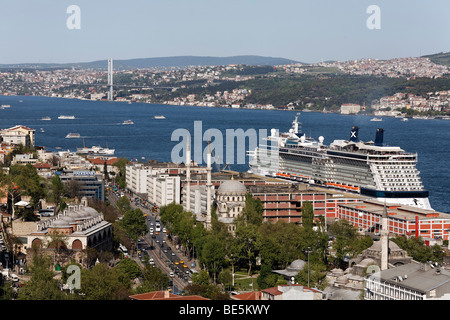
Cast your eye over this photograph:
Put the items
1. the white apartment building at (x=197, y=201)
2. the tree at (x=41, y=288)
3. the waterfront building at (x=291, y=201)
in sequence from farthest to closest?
the white apartment building at (x=197, y=201) < the waterfront building at (x=291, y=201) < the tree at (x=41, y=288)

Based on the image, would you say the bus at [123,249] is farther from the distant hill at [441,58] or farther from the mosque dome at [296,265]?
the distant hill at [441,58]

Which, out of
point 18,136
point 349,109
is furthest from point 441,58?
point 18,136

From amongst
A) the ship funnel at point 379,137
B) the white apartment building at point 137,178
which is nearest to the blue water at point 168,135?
the ship funnel at point 379,137

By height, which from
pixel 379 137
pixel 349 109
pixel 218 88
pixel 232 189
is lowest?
pixel 349 109

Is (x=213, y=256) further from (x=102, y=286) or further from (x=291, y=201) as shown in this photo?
(x=291, y=201)

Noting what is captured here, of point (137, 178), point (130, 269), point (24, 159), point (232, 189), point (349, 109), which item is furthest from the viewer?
point (349, 109)
